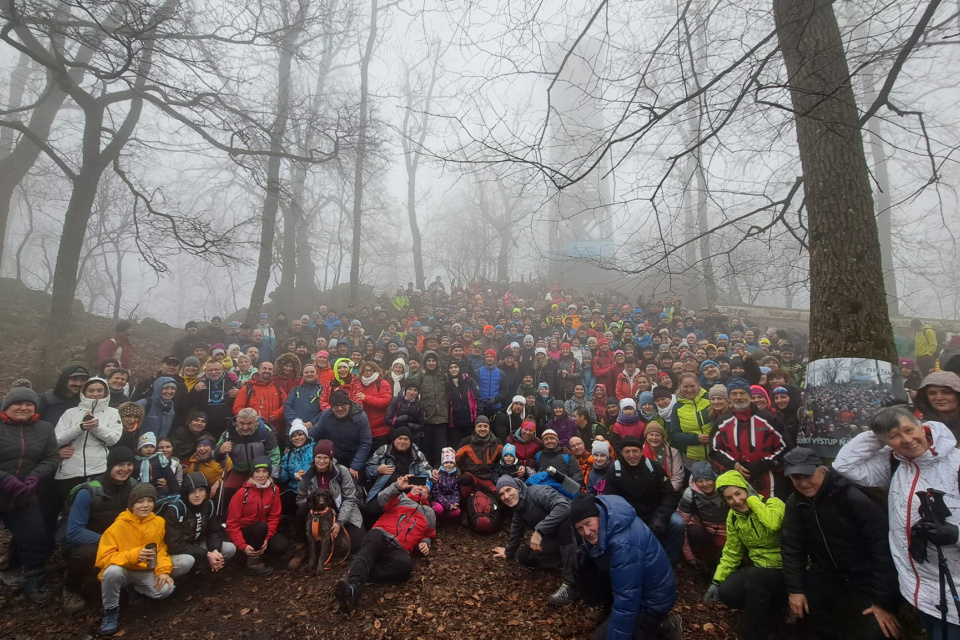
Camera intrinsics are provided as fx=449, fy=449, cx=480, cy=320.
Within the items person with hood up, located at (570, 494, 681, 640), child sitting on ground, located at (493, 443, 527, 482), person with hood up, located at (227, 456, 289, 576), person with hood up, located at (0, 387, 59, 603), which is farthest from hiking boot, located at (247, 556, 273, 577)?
person with hood up, located at (570, 494, 681, 640)

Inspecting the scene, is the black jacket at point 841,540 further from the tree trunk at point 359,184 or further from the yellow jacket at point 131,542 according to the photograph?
the tree trunk at point 359,184

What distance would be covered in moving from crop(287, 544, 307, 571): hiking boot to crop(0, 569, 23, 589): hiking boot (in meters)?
2.42

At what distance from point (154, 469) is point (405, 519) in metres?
2.62

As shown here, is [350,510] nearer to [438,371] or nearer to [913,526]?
[438,371]

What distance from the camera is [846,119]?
360cm

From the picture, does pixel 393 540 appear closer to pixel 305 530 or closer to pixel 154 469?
pixel 305 530

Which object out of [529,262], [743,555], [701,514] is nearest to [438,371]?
[701,514]

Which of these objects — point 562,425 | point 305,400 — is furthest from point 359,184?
point 562,425

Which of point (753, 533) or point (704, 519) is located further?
point (704, 519)

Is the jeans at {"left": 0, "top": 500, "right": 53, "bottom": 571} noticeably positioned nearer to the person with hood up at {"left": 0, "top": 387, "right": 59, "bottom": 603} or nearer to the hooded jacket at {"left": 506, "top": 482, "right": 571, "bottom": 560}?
the person with hood up at {"left": 0, "top": 387, "right": 59, "bottom": 603}

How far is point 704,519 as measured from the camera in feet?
14.9

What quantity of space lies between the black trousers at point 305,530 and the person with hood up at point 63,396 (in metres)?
2.67

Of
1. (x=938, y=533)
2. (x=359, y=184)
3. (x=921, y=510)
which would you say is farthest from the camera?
(x=359, y=184)

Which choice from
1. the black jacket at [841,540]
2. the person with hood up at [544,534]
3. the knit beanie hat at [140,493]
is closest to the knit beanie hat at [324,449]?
the knit beanie hat at [140,493]
